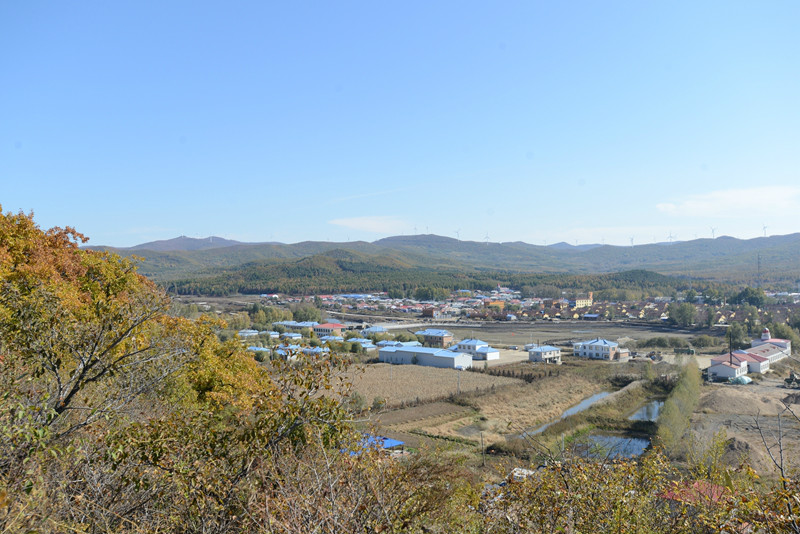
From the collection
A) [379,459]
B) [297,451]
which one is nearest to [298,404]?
[297,451]

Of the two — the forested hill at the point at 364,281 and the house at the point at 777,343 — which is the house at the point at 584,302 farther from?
the house at the point at 777,343

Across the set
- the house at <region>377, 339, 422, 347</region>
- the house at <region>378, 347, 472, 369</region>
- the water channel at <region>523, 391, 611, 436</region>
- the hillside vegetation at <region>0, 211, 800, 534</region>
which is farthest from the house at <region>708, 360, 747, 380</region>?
the hillside vegetation at <region>0, 211, 800, 534</region>

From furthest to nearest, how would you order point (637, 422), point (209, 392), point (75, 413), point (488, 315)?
point (488, 315) < point (637, 422) < point (209, 392) < point (75, 413)

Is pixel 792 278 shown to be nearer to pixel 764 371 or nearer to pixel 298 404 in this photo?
pixel 764 371

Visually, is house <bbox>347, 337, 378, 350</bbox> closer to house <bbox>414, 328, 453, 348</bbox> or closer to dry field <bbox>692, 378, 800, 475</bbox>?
house <bbox>414, 328, 453, 348</bbox>

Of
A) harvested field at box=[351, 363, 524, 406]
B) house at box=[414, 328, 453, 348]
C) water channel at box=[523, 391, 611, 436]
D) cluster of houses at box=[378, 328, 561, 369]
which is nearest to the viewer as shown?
water channel at box=[523, 391, 611, 436]

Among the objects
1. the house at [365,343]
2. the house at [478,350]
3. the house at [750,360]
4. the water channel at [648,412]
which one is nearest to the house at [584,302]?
the house at [478,350]
